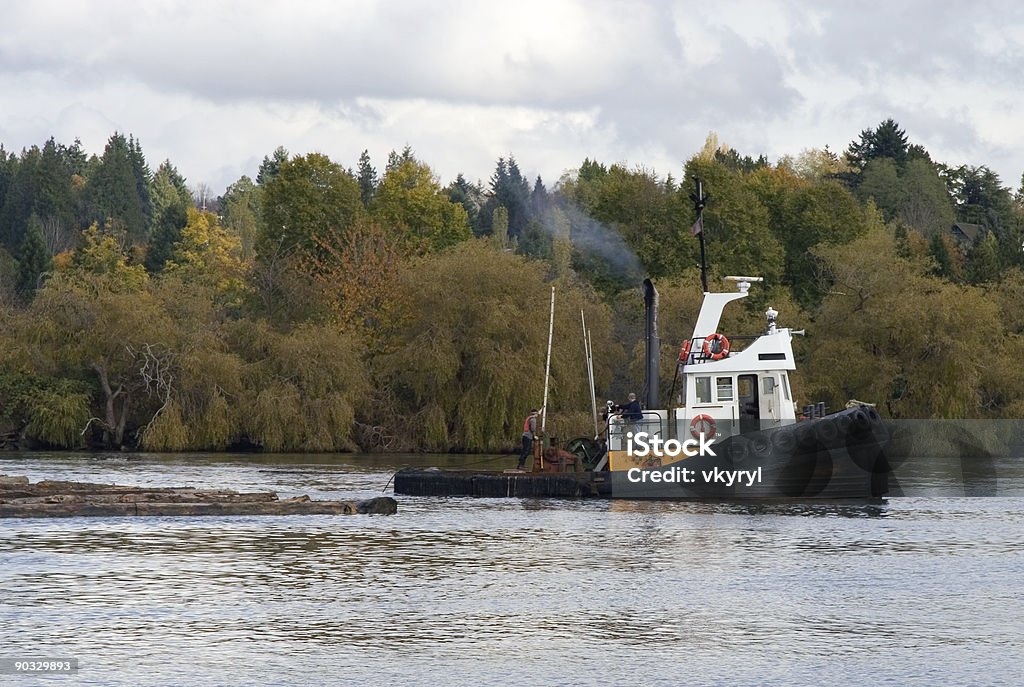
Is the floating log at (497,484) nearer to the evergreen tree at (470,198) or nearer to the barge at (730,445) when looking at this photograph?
the barge at (730,445)

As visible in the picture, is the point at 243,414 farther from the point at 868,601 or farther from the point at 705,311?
the point at 868,601

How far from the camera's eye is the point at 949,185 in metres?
141

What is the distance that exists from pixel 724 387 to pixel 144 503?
50.2 ft

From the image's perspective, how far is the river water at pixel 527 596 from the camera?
20812mm

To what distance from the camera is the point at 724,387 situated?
139 feet

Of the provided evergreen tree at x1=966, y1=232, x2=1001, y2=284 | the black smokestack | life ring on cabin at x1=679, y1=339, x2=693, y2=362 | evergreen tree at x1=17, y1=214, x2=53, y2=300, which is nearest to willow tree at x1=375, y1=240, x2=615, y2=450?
evergreen tree at x1=966, y1=232, x2=1001, y2=284

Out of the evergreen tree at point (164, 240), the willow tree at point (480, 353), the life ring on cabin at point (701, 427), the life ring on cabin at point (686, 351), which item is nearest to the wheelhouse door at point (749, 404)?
the life ring on cabin at point (701, 427)

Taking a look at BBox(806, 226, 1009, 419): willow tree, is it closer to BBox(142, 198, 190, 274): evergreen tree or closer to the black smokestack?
the black smokestack

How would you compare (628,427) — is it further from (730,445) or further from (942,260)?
(942,260)

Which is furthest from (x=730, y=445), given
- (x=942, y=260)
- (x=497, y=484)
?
(x=942, y=260)

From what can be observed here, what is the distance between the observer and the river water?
2081cm

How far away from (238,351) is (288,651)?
5683 centimetres

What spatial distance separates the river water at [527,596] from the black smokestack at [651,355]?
3.19m

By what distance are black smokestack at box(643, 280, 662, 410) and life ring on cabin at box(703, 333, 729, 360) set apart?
206cm
